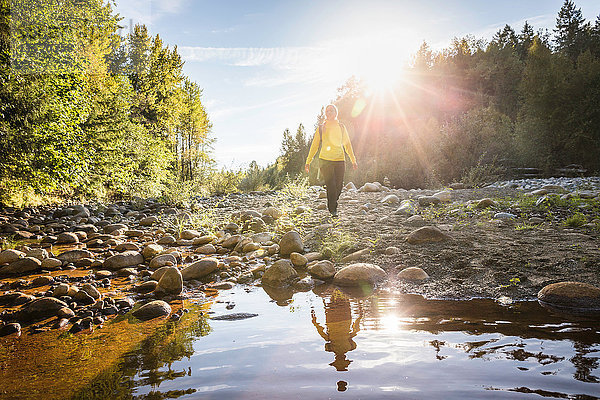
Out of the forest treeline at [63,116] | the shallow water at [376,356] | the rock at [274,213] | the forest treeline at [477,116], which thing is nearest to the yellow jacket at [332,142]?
the rock at [274,213]


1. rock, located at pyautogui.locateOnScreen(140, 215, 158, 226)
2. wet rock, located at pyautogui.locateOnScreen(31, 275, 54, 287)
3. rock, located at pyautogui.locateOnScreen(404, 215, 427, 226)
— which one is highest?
rock, located at pyautogui.locateOnScreen(404, 215, 427, 226)

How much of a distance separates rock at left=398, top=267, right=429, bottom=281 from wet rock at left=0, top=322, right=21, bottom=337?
3.22 meters

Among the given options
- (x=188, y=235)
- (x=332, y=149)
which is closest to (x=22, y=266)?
(x=188, y=235)

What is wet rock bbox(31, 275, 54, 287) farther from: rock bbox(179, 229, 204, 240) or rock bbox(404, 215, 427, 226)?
rock bbox(404, 215, 427, 226)

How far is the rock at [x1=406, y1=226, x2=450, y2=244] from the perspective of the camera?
4.15 metres

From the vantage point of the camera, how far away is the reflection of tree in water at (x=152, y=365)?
1469 mm

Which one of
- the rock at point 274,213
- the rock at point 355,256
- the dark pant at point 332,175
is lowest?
the rock at point 355,256

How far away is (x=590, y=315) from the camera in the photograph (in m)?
2.17

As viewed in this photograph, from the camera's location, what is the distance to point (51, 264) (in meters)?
4.14

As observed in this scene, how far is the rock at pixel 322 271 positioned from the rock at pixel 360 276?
0.10m

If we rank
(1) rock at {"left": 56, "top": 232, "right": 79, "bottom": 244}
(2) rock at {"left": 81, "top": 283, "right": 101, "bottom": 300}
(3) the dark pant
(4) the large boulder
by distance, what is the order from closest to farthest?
(2) rock at {"left": 81, "top": 283, "right": 101, "bottom": 300} → (4) the large boulder → (1) rock at {"left": 56, "top": 232, "right": 79, "bottom": 244} → (3) the dark pant

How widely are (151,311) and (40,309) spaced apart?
3.02ft

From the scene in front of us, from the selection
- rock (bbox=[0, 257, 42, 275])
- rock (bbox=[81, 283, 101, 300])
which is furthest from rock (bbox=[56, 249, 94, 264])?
rock (bbox=[81, 283, 101, 300])

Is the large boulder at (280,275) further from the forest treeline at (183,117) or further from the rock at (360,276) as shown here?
the forest treeline at (183,117)
